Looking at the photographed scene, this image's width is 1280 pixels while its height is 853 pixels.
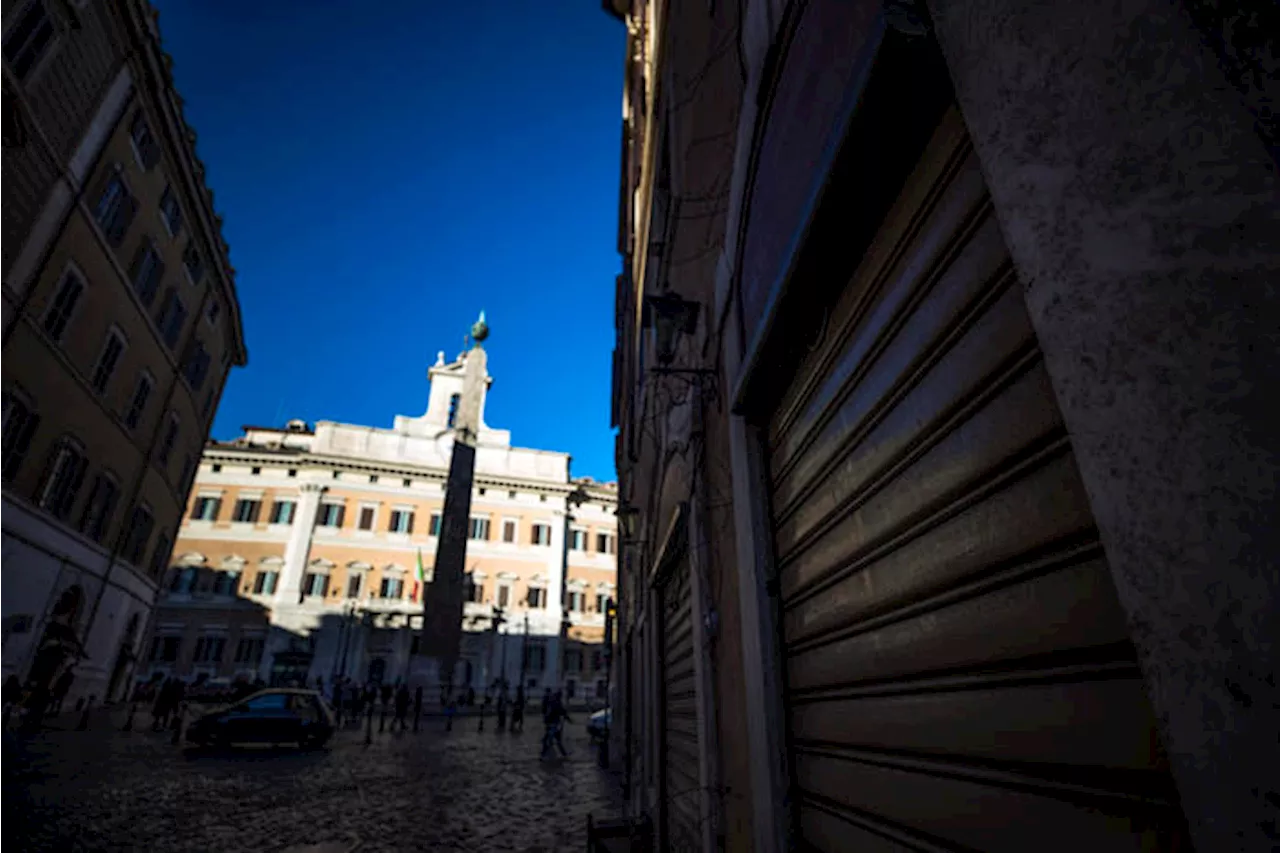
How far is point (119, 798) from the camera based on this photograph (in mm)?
8125

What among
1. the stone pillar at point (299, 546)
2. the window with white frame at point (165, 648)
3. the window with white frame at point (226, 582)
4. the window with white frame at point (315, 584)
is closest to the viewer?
the window with white frame at point (165, 648)

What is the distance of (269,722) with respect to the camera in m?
14.5

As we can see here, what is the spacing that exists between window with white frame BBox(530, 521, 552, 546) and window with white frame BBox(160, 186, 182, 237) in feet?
93.0

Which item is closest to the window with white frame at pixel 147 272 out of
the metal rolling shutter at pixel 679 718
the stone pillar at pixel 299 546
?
the metal rolling shutter at pixel 679 718

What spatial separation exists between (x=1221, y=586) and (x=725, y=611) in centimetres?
294

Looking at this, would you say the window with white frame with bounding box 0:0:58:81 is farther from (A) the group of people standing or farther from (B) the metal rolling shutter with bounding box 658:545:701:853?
(B) the metal rolling shutter with bounding box 658:545:701:853

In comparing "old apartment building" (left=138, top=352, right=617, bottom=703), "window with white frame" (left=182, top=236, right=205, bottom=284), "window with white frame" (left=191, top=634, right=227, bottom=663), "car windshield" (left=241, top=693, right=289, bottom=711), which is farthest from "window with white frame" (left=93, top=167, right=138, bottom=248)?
"window with white frame" (left=191, top=634, right=227, bottom=663)

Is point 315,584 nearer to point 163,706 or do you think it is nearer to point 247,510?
point 247,510

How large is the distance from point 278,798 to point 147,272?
18.7 meters

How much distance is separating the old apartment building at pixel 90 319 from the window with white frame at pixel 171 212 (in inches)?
4.1

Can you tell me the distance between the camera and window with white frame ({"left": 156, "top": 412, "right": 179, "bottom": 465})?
913 inches

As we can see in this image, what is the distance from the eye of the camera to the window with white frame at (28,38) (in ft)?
40.5


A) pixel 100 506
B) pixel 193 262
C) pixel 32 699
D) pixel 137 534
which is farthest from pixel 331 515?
pixel 32 699

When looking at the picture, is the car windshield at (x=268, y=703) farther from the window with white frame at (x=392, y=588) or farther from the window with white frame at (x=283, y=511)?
the window with white frame at (x=283, y=511)
